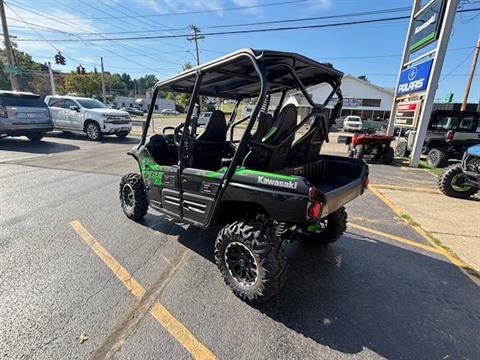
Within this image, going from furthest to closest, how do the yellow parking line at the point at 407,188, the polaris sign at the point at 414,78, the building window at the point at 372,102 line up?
the building window at the point at 372,102 → the polaris sign at the point at 414,78 → the yellow parking line at the point at 407,188

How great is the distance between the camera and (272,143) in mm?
2650

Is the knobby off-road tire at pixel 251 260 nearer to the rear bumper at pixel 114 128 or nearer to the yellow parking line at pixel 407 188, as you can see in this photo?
the yellow parking line at pixel 407 188

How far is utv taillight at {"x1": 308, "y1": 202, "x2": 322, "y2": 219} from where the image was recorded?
6.83ft

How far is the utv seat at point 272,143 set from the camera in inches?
101

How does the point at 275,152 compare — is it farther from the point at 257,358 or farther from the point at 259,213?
the point at 257,358

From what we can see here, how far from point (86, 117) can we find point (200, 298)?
41.9 ft

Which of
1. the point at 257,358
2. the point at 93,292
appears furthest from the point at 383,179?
the point at 93,292

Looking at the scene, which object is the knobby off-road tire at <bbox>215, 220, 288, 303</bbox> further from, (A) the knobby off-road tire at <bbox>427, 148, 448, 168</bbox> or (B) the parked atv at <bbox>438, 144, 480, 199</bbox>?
(A) the knobby off-road tire at <bbox>427, 148, 448, 168</bbox>

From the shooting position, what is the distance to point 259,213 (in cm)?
260

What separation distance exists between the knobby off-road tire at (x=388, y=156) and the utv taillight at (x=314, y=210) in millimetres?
9028

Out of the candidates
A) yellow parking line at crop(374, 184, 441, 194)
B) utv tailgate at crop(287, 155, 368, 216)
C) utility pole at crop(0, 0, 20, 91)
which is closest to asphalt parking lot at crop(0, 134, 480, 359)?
utv tailgate at crop(287, 155, 368, 216)

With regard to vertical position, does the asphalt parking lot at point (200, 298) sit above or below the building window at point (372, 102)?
below

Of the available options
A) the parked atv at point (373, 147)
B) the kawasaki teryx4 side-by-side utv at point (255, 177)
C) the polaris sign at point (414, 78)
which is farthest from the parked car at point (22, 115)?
the polaris sign at point (414, 78)

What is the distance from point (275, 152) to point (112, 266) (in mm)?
2224
